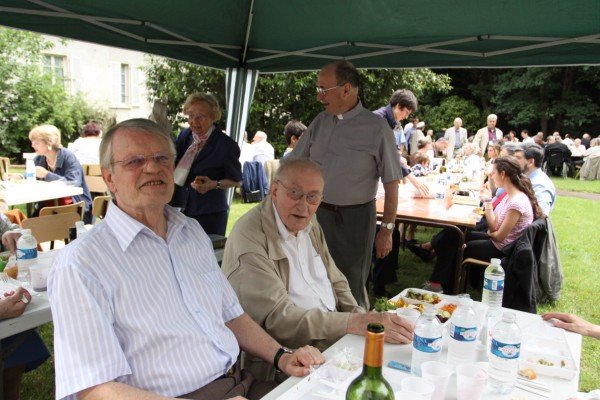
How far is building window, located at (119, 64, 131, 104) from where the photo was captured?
21219mm

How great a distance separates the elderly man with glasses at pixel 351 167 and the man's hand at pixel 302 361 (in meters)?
1.98

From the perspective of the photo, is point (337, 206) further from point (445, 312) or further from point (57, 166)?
point (57, 166)

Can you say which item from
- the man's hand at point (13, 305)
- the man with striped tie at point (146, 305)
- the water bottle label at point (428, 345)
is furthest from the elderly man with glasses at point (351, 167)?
the man's hand at point (13, 305)

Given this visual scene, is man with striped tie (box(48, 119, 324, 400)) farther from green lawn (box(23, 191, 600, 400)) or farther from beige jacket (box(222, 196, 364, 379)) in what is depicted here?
green lawn (box(23, 191, 600, 400))

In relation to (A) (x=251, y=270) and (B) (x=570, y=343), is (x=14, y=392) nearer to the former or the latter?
(A) (x=251, y=270)

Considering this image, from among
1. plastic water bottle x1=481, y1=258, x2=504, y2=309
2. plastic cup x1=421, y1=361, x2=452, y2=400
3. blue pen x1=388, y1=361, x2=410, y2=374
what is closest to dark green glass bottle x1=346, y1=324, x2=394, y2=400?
plastic cup x1=421, y1=361, x2=452, y2=400

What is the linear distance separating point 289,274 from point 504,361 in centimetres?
104

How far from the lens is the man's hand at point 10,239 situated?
9.60 ft

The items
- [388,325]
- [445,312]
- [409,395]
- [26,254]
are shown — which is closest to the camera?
[409,395]

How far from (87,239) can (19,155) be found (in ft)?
56.1

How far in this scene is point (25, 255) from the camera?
8.42 ft

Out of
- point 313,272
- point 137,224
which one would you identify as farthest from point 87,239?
point 313,272

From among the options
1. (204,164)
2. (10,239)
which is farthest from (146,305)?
(204,164)

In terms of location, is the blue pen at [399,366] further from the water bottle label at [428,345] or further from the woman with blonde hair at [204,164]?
the woman with blonde hair at [204,164]
